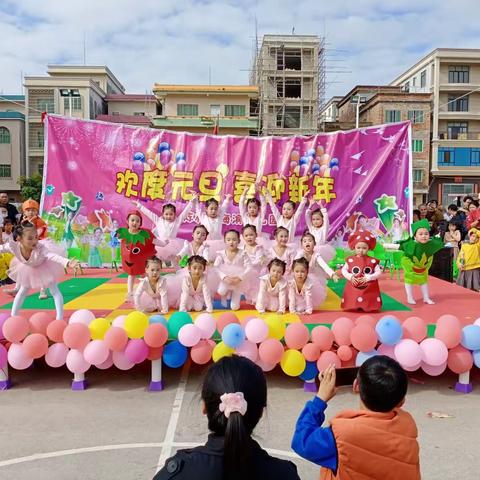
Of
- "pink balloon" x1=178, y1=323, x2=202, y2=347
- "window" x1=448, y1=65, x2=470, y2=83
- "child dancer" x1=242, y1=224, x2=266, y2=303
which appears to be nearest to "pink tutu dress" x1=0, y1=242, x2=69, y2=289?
"pink balloon" x1=178, y1=323, x2=202, y2=347

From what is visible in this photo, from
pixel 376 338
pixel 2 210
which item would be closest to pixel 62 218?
pixel 2 210

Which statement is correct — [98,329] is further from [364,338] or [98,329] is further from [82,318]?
[364,338]

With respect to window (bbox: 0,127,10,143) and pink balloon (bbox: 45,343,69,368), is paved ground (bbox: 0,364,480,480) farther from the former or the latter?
window (bbox: 0,127,10,143)

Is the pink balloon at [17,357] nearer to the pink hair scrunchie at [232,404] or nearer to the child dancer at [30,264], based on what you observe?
the child dancer at [30,264]

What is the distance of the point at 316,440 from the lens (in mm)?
1935

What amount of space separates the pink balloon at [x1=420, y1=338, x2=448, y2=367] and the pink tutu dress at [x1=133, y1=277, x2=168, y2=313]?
117 inches

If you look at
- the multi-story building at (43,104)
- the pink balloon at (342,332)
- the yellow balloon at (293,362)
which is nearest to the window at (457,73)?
the multi-story building at (43,104)

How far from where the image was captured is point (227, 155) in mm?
10023

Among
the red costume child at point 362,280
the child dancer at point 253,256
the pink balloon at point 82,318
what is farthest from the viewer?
the child dancer at point 253,256

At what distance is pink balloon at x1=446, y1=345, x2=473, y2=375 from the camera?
4.31 meters

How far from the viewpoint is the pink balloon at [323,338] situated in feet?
14.3

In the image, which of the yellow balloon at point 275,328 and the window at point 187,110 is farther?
the window at point 187,110

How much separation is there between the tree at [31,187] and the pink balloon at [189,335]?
28.5 metres

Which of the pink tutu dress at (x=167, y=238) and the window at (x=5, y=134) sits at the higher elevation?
the window at (x=5, y=134)
